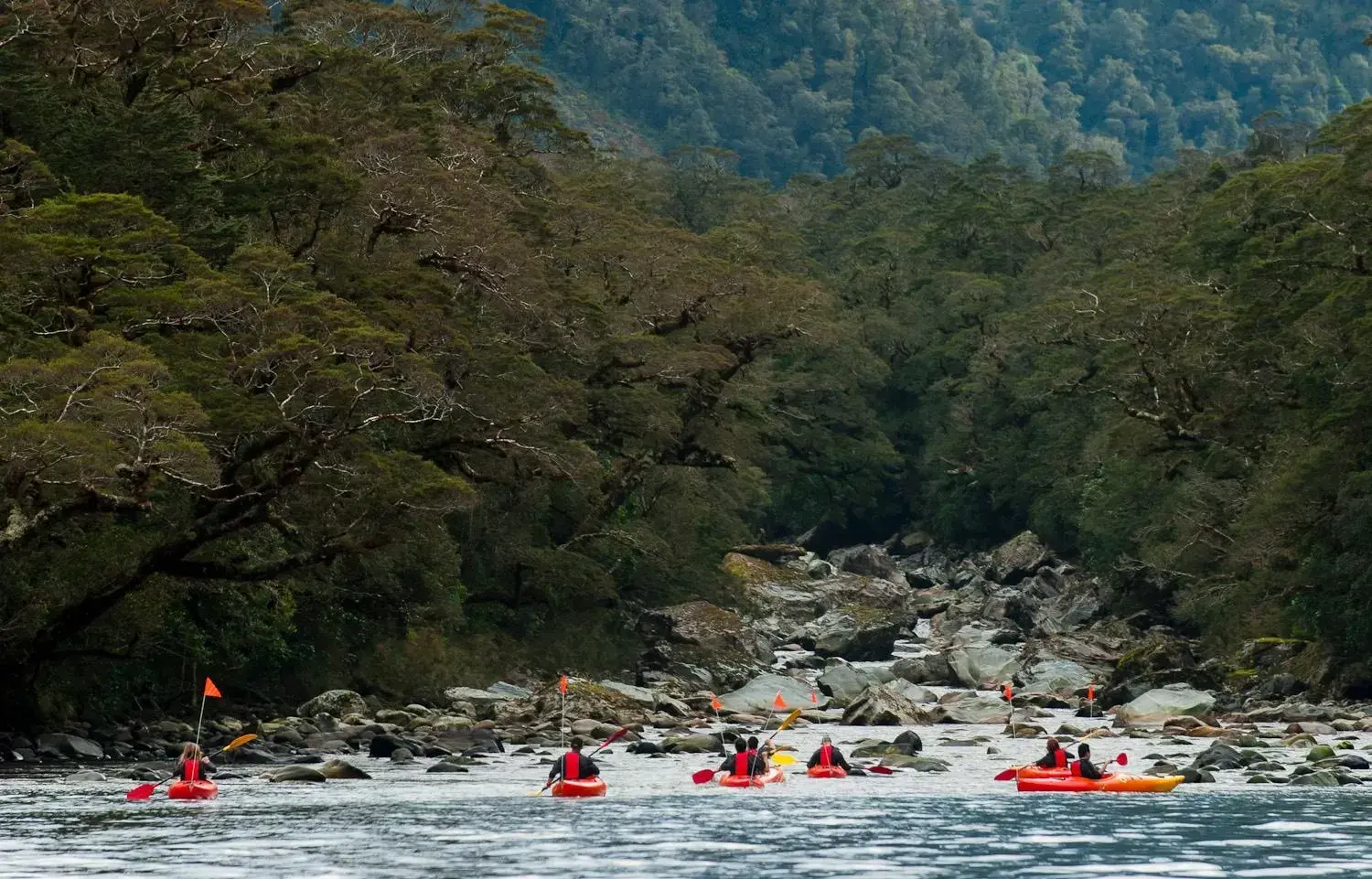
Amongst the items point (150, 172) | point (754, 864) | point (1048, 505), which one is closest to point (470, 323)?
point (150, 172)

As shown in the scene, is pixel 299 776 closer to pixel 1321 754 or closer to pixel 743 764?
pixel 743 764

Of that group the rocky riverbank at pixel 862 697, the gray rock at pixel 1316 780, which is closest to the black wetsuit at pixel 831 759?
the rocky riverbank at pixel 862 697

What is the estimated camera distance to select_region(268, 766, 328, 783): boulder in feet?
89.7

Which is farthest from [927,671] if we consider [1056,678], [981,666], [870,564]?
[870,564]

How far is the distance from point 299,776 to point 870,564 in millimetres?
49684

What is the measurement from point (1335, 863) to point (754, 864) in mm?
5800

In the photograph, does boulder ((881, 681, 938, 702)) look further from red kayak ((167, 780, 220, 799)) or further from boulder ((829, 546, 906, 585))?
boulder ((829, 546, 906, 585))

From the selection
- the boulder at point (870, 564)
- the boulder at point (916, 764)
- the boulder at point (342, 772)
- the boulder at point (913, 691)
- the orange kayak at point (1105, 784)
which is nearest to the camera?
the orange kayak at point (1105, 784)

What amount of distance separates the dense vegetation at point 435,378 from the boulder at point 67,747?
111cm

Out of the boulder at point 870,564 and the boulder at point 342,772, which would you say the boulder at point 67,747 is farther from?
the boulder at point 870,564

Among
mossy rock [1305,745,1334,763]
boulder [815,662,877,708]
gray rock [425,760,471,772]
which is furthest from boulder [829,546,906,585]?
gray rock [425,760,471,772]

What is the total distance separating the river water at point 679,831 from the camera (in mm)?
18172

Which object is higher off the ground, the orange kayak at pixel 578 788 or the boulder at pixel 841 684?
the orange kayak at pixel 578 788

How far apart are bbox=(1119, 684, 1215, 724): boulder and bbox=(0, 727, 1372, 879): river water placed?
11017 mm
